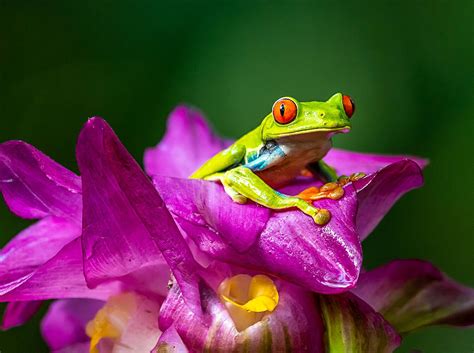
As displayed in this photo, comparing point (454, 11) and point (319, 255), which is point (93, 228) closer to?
point (319, 255)

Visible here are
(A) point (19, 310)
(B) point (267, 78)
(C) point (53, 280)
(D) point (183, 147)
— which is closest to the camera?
(C) point (53, 280)

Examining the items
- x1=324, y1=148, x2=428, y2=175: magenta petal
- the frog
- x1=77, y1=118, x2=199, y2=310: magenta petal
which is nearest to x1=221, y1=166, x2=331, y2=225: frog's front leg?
the frog

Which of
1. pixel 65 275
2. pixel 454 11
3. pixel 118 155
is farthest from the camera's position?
pixel 454 11

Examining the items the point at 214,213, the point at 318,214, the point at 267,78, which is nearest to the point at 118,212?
the point at 214,213

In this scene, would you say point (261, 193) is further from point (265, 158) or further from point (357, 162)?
point (357, 162)

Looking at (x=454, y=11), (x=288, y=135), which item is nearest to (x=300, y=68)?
(x=454, y=11)

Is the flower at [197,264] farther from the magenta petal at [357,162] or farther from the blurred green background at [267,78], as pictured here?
the blurred green background at [267,78]

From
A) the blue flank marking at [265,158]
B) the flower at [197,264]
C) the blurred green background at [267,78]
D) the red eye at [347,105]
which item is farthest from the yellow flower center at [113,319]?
the blurred green background at [267,78]
